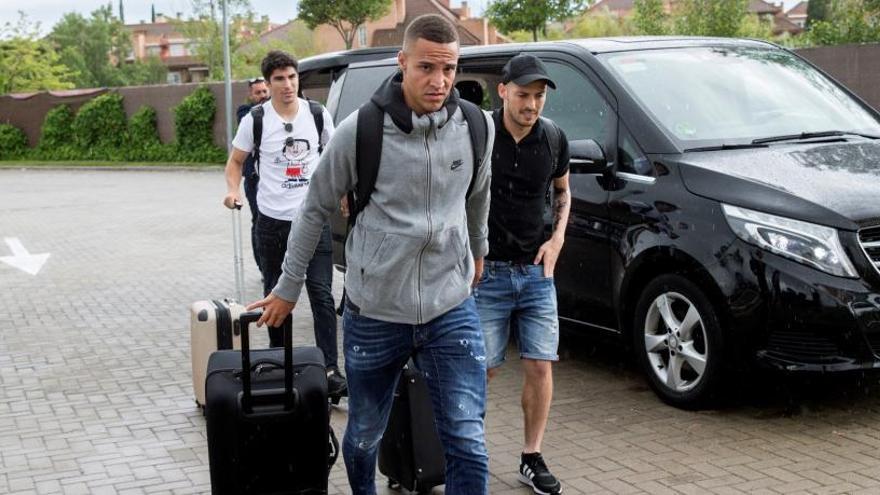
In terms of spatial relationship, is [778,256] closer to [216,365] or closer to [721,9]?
[216,365]

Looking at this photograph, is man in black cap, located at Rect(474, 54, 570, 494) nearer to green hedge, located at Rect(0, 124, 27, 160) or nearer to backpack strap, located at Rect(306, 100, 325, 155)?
backpack strap, located at Rect(306, 100, 325, 155)

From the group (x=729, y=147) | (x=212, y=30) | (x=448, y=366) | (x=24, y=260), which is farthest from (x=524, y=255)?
(x=212, y=30)

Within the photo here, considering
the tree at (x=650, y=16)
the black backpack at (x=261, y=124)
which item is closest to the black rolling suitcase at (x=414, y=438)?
the black backpack at (x=261, y=124)

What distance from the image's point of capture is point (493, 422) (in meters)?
5.95

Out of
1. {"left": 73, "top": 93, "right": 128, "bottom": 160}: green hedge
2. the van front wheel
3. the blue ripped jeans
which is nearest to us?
the blue ripped jeans

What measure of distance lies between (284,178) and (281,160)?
10 cm

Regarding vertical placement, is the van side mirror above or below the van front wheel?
above

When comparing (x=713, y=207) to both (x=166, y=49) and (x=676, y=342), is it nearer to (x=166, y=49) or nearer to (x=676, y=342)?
(x=676, y=342)

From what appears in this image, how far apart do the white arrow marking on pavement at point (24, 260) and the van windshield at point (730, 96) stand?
7.66 metres

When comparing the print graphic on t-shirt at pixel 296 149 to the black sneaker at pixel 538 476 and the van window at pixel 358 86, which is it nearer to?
the van window at pixel 358 86

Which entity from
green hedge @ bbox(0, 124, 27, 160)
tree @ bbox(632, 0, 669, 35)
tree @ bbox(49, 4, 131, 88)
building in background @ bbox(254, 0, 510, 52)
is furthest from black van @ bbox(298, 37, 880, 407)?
tree @ bbox(49, 4, 131, 88)

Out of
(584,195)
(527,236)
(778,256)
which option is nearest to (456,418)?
(527,236)

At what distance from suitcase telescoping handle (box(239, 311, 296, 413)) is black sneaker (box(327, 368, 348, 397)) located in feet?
6.98

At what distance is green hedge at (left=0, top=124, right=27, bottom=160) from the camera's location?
123 feet
